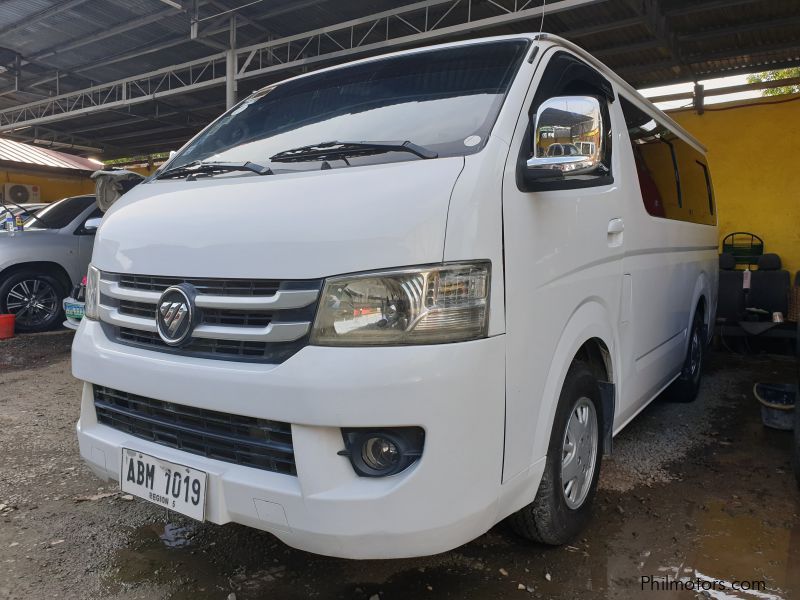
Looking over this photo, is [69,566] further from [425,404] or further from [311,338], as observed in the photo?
[425,404]

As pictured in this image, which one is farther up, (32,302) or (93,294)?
(93,294)

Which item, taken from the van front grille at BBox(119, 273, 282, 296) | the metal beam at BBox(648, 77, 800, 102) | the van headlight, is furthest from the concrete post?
the van headlight

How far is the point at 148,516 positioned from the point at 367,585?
1.20 metres

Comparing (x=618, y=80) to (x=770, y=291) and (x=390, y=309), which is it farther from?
(x=770, y=291)

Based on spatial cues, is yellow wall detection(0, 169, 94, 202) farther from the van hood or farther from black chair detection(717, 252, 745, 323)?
the van hood

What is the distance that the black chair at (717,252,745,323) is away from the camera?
6.91 m

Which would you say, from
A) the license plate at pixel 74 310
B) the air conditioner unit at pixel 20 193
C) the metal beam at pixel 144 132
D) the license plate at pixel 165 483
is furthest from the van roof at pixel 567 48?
the air conditioner unit at pixel 20 193

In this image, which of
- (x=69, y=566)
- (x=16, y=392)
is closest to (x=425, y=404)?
(x=69, y=566)

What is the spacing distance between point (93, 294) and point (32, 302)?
617 cm

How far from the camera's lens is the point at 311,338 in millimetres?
1686

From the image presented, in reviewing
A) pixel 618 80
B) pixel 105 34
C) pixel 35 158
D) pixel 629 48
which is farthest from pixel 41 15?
pixel 618 80

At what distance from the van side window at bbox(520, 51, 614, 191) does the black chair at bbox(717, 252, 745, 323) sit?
5205mm

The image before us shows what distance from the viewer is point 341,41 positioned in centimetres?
923

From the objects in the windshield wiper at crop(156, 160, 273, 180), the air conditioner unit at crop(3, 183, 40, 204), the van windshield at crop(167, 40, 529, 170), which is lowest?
the windshield wiper at crop(156, 160, 273, 180)
